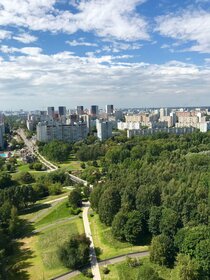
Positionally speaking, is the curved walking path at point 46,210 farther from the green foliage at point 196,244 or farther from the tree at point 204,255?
the tree at point 204,255

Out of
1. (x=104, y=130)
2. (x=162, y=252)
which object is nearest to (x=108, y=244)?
(x=162, y=252)

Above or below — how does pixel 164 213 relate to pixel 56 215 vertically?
above

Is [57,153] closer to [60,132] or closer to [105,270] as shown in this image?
[60,132]

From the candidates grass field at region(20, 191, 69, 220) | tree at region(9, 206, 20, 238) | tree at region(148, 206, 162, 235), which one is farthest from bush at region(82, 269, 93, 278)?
grass field at region(20, 191, 69, 220)

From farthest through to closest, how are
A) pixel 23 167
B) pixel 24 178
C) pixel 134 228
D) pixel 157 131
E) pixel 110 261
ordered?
pixel 157 131, pixel 23 167, pixel 24 178, pixel 134 228, pixel 110 261

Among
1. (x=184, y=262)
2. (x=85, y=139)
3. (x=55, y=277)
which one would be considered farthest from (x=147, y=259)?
(x=85, y=139)

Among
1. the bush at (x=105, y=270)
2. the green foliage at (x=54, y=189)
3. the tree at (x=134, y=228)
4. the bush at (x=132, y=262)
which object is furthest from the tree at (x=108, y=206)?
the green foliage at (x=54, y=189)

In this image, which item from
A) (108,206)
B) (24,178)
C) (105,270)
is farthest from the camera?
(24,178)
